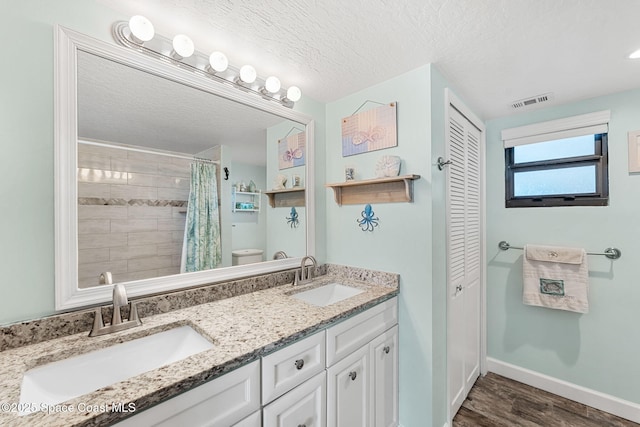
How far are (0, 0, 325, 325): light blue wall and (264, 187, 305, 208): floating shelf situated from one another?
1048mm

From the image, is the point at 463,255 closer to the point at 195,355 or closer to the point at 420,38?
the point at 420,38

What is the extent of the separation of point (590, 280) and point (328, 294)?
194cm

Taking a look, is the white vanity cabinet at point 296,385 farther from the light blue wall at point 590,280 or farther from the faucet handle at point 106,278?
the light blue wall at point 590,280

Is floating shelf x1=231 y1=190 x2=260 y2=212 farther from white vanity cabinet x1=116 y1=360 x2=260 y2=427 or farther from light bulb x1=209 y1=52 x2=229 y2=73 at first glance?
white vanity cabinet x1=116 y1=360 x2=260 y2=427

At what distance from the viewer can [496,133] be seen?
7.67 ft

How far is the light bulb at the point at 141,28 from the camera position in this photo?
108 centimetres

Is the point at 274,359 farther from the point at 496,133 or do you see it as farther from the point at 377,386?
the point at 496,133

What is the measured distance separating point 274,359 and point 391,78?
169 centimetres

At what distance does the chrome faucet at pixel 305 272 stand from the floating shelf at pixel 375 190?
468 mm

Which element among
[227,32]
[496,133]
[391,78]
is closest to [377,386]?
[391,78]

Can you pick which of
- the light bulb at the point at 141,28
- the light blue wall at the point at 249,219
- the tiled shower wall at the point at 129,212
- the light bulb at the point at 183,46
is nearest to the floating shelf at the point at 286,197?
the light blue wall at the point at 249,219

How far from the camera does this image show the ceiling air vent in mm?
1887

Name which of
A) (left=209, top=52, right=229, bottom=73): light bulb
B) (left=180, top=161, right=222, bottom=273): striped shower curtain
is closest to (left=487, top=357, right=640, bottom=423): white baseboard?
(left=180, top=161, right=222, bottom=273): striped shower curtain

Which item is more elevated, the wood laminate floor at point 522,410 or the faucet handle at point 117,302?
the faucet handle at point 117,302
